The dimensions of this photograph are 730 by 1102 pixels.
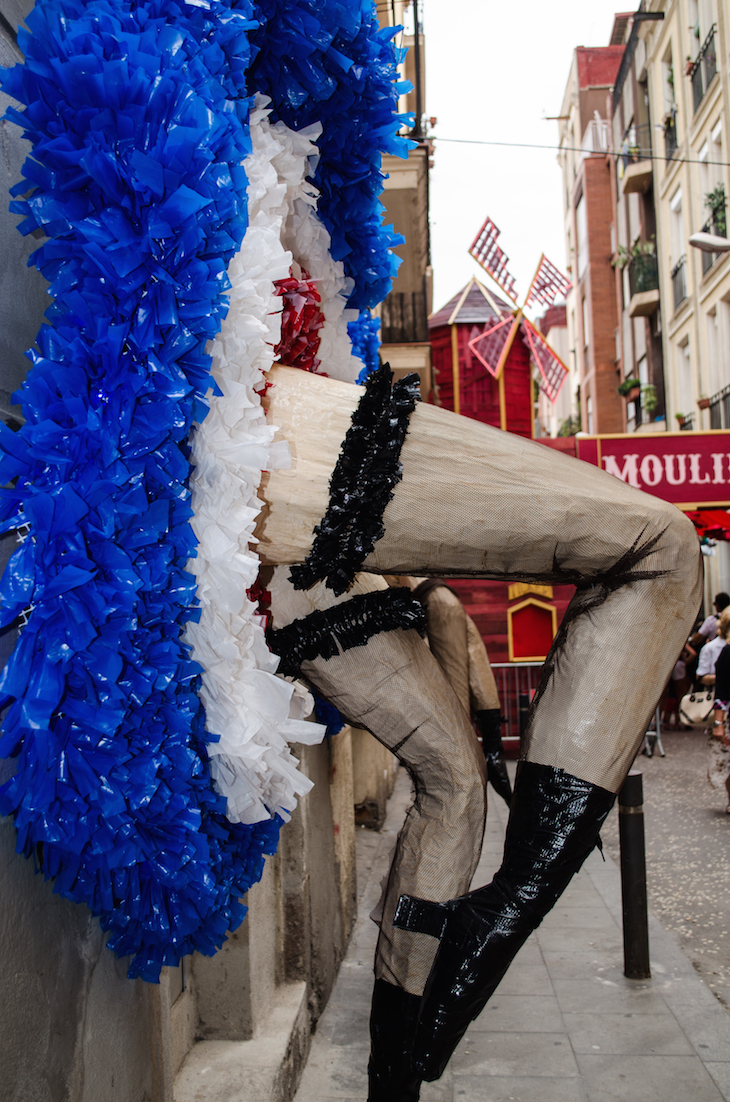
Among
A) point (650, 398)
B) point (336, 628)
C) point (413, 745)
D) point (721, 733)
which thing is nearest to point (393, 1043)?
point (413, 745)

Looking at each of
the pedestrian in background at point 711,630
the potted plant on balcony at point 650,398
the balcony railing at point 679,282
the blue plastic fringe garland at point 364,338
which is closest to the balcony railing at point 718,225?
the balcony railing at point 679,282

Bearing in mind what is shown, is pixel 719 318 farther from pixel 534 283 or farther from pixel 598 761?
pixel 598 761

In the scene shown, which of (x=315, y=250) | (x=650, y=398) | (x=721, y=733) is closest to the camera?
(x=315, y=250)

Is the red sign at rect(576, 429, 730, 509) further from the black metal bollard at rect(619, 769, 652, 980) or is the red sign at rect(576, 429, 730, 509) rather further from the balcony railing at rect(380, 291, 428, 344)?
the black metal bollard at rect(619, 769, 652, 980)

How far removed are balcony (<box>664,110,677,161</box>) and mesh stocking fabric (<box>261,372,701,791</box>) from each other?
20077 millimetres

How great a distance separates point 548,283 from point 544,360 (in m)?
3.25

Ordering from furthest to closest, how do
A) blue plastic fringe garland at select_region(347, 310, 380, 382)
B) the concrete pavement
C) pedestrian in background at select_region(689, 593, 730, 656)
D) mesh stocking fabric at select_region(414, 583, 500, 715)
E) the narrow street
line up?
pedestrian in background at select_region(689, 593, 730, 656) < the narrow street < mesh stocking fabric at select_region(414, 583, 500, 715) < the concrete pavement < blue plastic fringe garland at select_region(347, 310, 380, 382)

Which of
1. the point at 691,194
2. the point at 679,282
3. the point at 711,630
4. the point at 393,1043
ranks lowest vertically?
the point at 393,1043

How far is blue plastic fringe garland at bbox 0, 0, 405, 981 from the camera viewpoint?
3.38ft

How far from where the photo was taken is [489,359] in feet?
60.0

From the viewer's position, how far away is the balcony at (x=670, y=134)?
18953mm

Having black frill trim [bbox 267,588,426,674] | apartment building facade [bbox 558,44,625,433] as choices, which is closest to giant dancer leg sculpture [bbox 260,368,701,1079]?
black frill trim [bbox 267,588,426,674]

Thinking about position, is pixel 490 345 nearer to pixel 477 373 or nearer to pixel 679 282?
pixel 477 373

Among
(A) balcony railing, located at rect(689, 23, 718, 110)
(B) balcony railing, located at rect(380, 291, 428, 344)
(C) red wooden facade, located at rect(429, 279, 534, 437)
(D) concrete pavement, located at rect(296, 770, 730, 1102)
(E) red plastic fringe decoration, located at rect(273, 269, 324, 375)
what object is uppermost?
(A) balcony railing, located at rect(689, 23, 718, 110)
